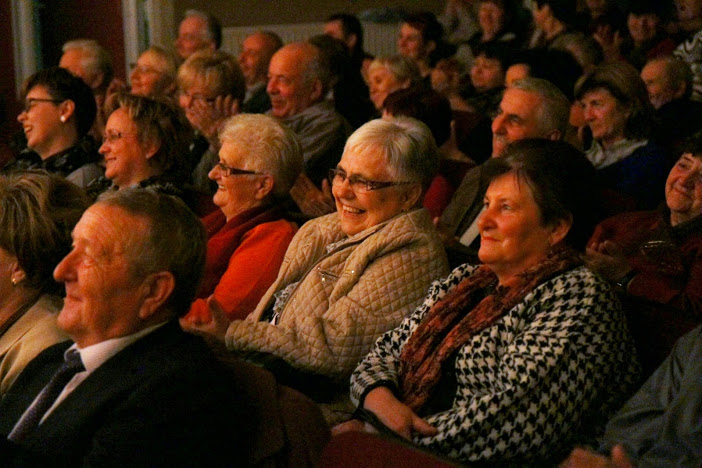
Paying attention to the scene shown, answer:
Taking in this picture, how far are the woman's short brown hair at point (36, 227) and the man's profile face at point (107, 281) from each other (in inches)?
18.8

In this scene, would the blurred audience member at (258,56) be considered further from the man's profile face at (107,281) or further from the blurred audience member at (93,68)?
the man's profile face at (107,281)

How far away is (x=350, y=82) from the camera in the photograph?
5273mm

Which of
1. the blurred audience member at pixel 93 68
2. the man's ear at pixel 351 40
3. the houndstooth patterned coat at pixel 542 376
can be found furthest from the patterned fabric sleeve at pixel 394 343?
the man's ear at pixel 351 40

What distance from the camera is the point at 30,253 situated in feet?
8.14

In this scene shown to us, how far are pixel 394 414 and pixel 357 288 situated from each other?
481mm

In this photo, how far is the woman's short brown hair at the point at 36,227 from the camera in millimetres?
2479

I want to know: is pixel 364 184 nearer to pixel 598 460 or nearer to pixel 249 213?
pixel 249 213

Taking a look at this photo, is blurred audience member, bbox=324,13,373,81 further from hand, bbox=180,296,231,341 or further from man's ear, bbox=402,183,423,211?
hand, bbox=180,296,231,341

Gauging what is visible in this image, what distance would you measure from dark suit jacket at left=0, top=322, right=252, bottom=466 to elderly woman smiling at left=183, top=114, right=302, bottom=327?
1156 millimetres

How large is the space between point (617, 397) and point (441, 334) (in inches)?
17.1

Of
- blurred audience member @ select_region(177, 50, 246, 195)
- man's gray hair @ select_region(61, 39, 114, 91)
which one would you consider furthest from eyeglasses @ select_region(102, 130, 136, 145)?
man's gray hair @ select_region(61, 39, 114, 91)

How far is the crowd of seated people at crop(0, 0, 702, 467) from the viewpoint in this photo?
1933 mm

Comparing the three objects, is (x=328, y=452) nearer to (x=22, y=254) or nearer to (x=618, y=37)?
(x=22, y=254)

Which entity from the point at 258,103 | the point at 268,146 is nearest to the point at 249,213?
the point at 268,146
